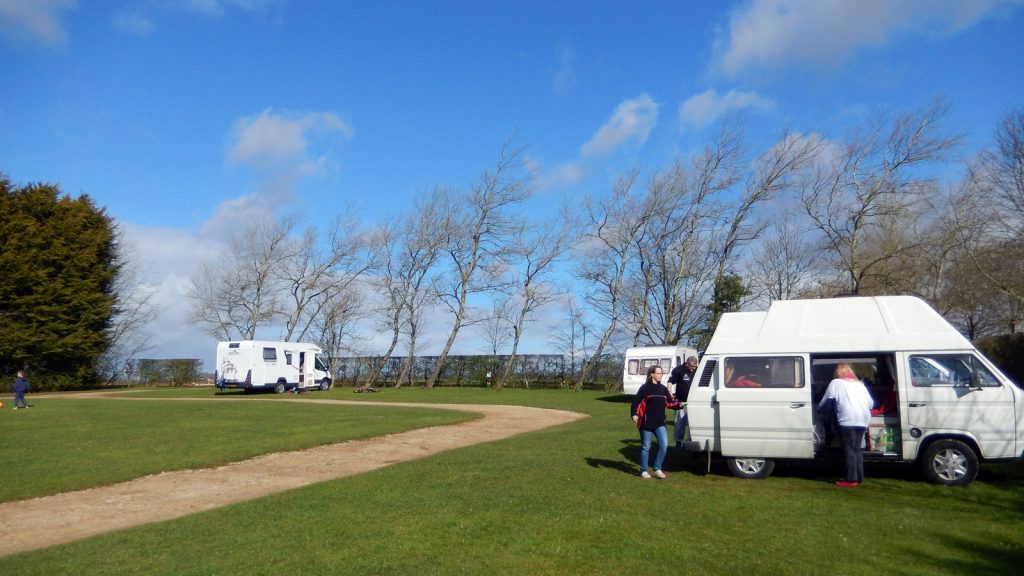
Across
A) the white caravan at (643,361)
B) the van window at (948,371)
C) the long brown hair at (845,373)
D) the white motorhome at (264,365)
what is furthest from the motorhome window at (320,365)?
the van window at (948,371)

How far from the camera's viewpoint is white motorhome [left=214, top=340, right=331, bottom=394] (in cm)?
3738

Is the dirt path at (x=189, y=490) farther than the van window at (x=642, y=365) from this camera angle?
No

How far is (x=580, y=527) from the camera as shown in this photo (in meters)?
7.59

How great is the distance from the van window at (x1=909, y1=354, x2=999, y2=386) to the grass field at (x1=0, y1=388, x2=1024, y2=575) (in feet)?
4.73

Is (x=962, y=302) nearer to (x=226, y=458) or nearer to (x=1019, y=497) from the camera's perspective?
(x=1019, y=497)

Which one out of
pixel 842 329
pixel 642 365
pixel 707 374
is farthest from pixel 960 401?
pixel 642 365

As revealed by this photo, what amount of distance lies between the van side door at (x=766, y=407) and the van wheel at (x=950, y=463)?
157 centimetres

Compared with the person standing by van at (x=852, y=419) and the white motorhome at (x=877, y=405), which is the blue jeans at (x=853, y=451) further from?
the white motorhome at (x=877, y=405)

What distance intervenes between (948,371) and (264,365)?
34530 mm

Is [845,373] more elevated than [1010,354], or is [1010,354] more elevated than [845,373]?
[1010,354]

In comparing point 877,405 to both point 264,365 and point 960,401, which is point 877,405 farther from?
point 264,365

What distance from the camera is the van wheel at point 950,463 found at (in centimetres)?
971

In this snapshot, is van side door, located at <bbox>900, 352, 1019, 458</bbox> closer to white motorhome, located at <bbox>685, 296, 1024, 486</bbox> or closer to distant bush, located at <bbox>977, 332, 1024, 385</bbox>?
white motorhome, located at <bbox>685, 296, 1024, 486</bbox>

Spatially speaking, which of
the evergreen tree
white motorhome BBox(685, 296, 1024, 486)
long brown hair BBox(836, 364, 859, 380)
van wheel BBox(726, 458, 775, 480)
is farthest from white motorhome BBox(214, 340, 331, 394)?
long brown hair BBox(836, 364, 859, 380)
